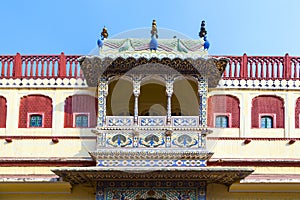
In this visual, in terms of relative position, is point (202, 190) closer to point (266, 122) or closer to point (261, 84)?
point (266, 122)

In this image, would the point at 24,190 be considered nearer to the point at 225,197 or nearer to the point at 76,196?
the point at 76,196

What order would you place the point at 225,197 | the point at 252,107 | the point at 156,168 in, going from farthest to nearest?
the point at 252,107, the point at 225,197, the point at 156,168

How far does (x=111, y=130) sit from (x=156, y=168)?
1771 mm

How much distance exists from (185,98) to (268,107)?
2.44m

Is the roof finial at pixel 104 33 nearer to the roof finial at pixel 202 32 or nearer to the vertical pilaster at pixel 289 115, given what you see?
the roof finial at pixel 202 32

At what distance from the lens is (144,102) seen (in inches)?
796

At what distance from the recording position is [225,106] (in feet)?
64.5

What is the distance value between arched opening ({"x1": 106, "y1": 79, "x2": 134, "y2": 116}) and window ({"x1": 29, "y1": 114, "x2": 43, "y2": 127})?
77.1 inches

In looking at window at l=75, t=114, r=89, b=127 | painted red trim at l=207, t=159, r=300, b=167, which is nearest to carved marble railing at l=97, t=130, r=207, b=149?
painted red trim at l=207, t=159, r=300, b=167

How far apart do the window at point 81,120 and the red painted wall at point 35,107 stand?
0.78 meters

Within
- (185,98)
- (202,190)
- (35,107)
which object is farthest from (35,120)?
(202,190)

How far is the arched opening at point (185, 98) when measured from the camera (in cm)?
1929

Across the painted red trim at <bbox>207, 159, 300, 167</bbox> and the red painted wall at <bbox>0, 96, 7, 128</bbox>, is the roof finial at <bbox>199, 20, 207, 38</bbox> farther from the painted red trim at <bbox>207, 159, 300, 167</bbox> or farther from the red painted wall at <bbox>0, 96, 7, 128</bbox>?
the red painted wall at <bbox>0, 96, 7, 128</bbox>

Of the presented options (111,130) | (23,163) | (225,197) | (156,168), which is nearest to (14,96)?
(23,163)
